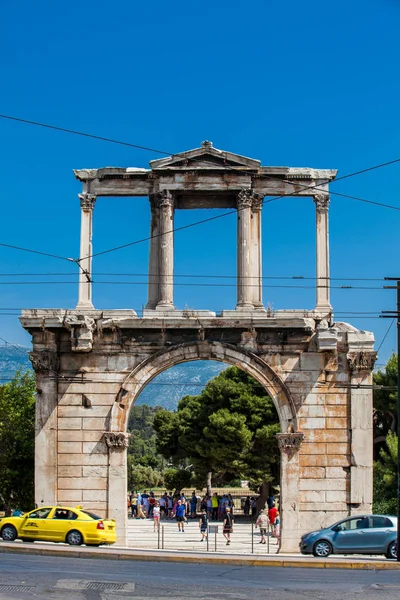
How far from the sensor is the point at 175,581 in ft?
63.7

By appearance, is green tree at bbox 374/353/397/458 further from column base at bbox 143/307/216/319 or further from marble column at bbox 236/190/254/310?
column base at bbox 143/307/216/319

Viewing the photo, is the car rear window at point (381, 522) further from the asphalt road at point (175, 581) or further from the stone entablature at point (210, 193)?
the stone entablature at point (210, 193)

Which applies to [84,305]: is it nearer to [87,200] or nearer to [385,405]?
[87,200]

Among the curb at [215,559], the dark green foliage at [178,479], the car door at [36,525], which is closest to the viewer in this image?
the curb at [215,559]

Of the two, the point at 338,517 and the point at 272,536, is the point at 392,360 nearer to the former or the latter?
the point at 272,536

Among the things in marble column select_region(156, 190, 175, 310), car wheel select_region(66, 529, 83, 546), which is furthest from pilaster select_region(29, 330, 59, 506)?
marble column select_region(156, 190, 175, 310)

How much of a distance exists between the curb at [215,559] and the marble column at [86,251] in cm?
896

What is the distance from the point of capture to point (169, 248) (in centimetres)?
3106

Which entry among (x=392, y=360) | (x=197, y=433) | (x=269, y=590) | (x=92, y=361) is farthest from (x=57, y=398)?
(x=197, y=433)

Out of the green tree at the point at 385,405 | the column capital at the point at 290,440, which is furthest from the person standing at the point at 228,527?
the green tree at the point at 385,405

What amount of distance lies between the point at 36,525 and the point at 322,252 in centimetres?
1182

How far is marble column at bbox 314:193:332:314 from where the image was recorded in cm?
3106

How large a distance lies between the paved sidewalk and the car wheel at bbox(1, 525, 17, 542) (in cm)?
414

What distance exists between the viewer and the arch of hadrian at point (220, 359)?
99.8 feet
